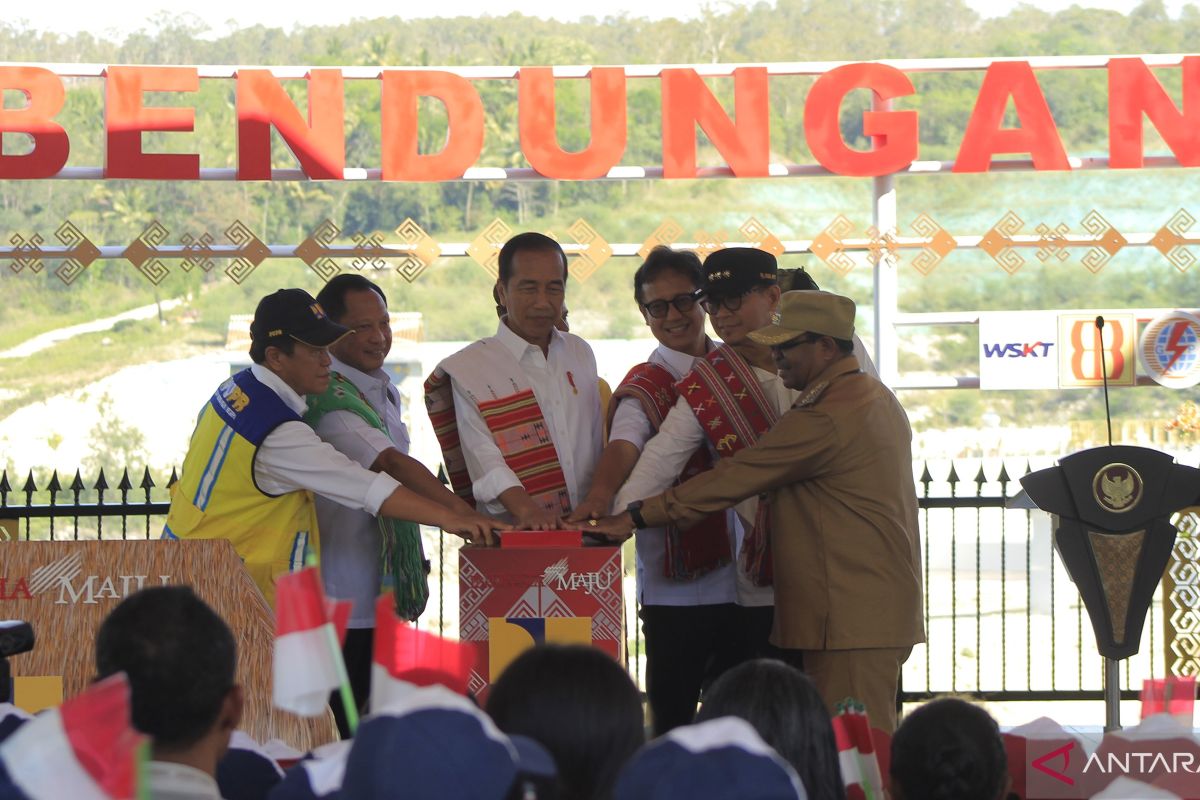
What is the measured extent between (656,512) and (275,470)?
A: 919 millimetres

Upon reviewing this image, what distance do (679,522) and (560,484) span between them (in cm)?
43

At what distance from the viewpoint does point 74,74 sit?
30.2 feet

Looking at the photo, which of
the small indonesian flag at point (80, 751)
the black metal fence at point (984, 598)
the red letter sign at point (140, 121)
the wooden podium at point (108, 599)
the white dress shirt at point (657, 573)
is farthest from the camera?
the black metal fence at point (984, 598)

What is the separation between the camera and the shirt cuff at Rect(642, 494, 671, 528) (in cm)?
355

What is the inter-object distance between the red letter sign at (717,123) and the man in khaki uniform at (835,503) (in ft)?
19.7

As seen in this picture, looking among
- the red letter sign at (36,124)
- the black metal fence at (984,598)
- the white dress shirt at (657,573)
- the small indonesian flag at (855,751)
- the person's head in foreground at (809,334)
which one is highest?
the red letter sign at (36,124)

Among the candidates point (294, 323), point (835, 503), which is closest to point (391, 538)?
point (294, 323)

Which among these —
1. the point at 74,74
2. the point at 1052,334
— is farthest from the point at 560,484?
the point at 74,74

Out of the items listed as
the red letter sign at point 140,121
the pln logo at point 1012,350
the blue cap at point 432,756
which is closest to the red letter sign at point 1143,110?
the pln logo at point 1012,350

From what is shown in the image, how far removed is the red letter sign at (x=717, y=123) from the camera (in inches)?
370

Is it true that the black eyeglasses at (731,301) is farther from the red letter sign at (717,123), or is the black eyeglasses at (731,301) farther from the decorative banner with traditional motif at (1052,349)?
the red letter sign at (717,123)

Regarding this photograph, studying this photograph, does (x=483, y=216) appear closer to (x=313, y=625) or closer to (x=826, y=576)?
(x=826, y=576)

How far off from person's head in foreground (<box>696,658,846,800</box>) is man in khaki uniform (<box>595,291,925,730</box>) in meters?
1.24

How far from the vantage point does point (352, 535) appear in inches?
157
